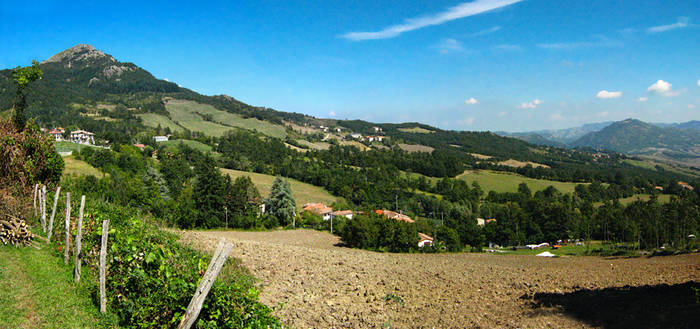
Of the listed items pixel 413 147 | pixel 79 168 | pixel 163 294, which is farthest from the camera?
pixel 413 147

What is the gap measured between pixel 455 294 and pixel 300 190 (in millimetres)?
62819

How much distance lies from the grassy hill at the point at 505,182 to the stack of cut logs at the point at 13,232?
88678 mm

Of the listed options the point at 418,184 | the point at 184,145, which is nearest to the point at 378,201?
the point at 418,184

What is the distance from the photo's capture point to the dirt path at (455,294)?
362 inches

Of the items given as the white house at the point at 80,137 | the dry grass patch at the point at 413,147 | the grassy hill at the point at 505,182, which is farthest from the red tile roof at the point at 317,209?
the dry grass patch at the point at 413,147

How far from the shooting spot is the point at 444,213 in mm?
69625

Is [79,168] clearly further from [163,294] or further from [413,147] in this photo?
[413,147]

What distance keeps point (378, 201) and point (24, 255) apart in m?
67.1

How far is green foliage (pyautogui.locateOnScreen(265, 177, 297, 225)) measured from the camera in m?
46.2

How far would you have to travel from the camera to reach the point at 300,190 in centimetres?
7381

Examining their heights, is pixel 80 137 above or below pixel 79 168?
above

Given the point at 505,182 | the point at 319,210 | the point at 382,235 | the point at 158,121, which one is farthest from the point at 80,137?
the point at 505,182

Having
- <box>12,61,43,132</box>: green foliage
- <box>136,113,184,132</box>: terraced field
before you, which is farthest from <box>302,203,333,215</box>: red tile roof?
<box>136,113,184,132</box>: terraced field

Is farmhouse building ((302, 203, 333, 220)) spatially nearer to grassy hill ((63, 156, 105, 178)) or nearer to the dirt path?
grassy hill ((63, 156, 105, 178))
